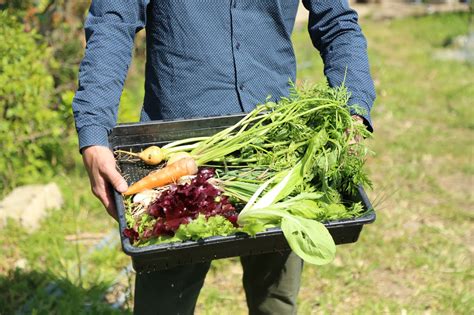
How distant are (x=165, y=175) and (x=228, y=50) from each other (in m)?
0.66

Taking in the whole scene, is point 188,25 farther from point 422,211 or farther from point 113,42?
point 422,211

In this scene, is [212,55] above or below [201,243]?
above

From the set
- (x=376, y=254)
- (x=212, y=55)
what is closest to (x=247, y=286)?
(x=212, y=55)

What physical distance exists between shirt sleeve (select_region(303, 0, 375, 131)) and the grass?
16 cm

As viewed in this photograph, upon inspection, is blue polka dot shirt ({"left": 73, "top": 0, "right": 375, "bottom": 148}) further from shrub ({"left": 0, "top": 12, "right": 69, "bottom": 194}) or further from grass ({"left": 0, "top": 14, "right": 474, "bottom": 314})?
shrub ({"left": 0, "top": 12, "right": 69, "bottom": 194})

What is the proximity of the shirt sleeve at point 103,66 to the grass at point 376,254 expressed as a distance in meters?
0.74

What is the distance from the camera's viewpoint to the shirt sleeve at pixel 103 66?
231cm

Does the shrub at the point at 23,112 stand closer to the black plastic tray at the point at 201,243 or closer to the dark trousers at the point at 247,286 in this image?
the dark trousers at the point at 247,286

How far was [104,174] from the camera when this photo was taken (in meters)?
2.24

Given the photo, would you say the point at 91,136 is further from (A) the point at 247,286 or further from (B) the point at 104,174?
(A) the point at 247,286

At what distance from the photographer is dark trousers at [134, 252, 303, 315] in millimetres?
2648

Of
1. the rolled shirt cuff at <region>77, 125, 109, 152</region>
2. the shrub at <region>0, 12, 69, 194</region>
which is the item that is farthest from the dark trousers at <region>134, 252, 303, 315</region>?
the shrub at <region>0, 12, 69, 194</region>

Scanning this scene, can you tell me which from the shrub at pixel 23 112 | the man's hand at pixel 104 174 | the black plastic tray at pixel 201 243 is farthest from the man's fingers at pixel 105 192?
the shrub at pixel 23 112

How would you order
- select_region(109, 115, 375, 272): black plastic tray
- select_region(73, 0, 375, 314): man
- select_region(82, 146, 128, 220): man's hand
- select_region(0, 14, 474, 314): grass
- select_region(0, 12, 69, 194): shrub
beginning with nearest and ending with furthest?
select_region(109, 115, 375, 272): black plastic tray < select_region(82, 146, 128, 220): man's hand < select_region(73, 0, 375, 314): man < select_region(0, 14, 474, 314): grass < select_region(0, 12, 69, 194): shrub
